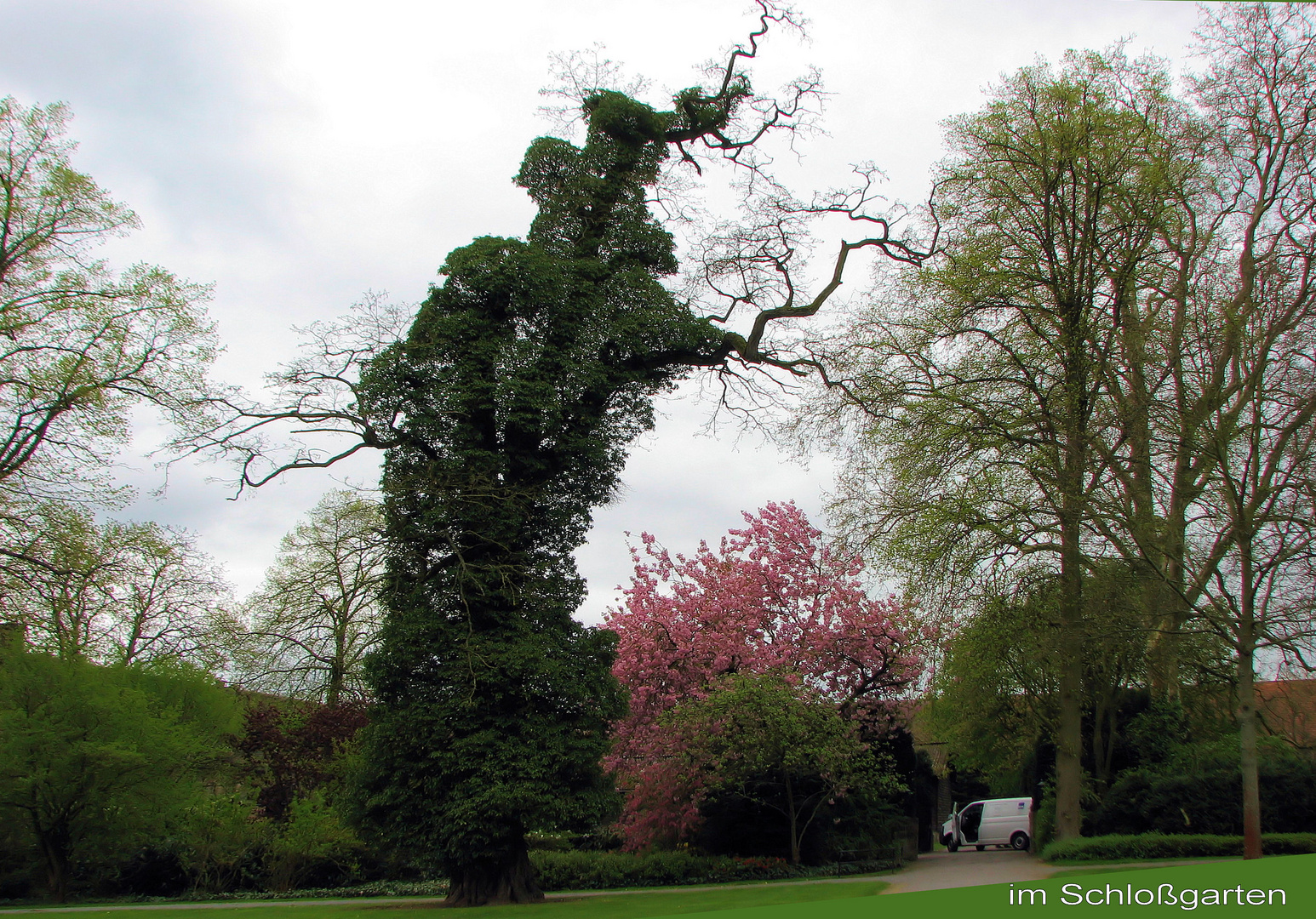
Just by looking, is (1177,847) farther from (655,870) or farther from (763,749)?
(655,870)

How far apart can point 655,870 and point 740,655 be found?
5063mm

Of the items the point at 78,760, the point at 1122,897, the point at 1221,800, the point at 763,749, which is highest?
the point at 763,749

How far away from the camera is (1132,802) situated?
64.0 ft

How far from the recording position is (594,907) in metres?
14.0

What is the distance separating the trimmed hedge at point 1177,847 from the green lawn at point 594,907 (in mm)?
4063

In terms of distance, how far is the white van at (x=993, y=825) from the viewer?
104 feet

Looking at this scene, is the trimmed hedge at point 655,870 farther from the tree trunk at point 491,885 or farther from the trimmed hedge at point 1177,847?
the trimmed hedge at point 1177,847

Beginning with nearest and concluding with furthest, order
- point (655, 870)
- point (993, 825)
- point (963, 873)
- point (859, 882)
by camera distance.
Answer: point (859, 882), point (963, 873), point (655, 870), point (993, 825)

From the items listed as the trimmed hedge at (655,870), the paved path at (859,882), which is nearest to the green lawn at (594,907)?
the paved path at (859,882)

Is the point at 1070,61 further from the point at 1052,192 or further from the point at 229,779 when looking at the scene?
the point at 229,779

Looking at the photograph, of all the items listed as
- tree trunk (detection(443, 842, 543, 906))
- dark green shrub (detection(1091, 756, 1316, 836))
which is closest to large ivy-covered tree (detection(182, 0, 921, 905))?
tree trunk (detection(443, 842, 543, 906))

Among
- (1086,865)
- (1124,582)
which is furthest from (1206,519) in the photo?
(1086,865)

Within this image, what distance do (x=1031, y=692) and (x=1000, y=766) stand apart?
14146 millimetres

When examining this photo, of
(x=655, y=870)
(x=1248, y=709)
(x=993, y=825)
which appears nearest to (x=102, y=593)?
(x=655, y=870)
